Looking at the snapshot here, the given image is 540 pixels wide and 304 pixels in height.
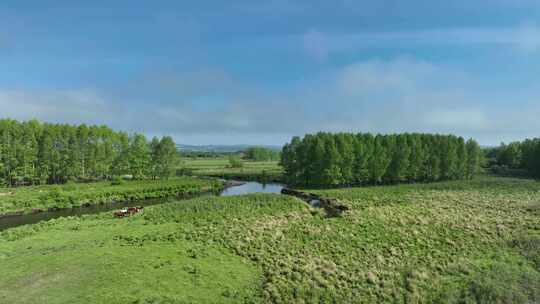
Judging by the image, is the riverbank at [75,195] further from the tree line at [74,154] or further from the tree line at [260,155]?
the tree line at [260,155]

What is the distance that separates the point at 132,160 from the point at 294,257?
196 feet

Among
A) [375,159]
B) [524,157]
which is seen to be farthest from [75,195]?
[524,157]

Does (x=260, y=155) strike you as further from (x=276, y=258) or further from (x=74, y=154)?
(x=276, y=258)

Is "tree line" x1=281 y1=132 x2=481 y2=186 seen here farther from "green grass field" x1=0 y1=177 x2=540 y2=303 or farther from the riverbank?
"green grass field" x1=0 y1=177 x2=540 y2=303

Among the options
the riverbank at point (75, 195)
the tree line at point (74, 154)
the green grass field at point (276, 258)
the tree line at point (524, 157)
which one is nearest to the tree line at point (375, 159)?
the tree line at point (524, 157)

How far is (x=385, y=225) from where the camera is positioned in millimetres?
24656

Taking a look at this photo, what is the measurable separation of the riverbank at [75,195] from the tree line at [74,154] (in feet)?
27.2

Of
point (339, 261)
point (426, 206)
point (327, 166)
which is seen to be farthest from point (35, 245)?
point (327, 166)

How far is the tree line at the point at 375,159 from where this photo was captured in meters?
58.5

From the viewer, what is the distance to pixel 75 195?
41.3m

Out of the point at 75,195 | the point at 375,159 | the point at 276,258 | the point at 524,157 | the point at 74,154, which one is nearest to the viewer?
the point at 276,258

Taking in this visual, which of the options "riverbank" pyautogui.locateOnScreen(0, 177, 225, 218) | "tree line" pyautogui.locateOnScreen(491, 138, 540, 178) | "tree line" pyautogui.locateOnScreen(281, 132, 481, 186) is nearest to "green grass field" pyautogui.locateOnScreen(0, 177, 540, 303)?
"riverbank" pyautogui.locateOnScreen(0, 177, 225, 218)

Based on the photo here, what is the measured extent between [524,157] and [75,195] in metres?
115

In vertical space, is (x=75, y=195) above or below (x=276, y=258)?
above
